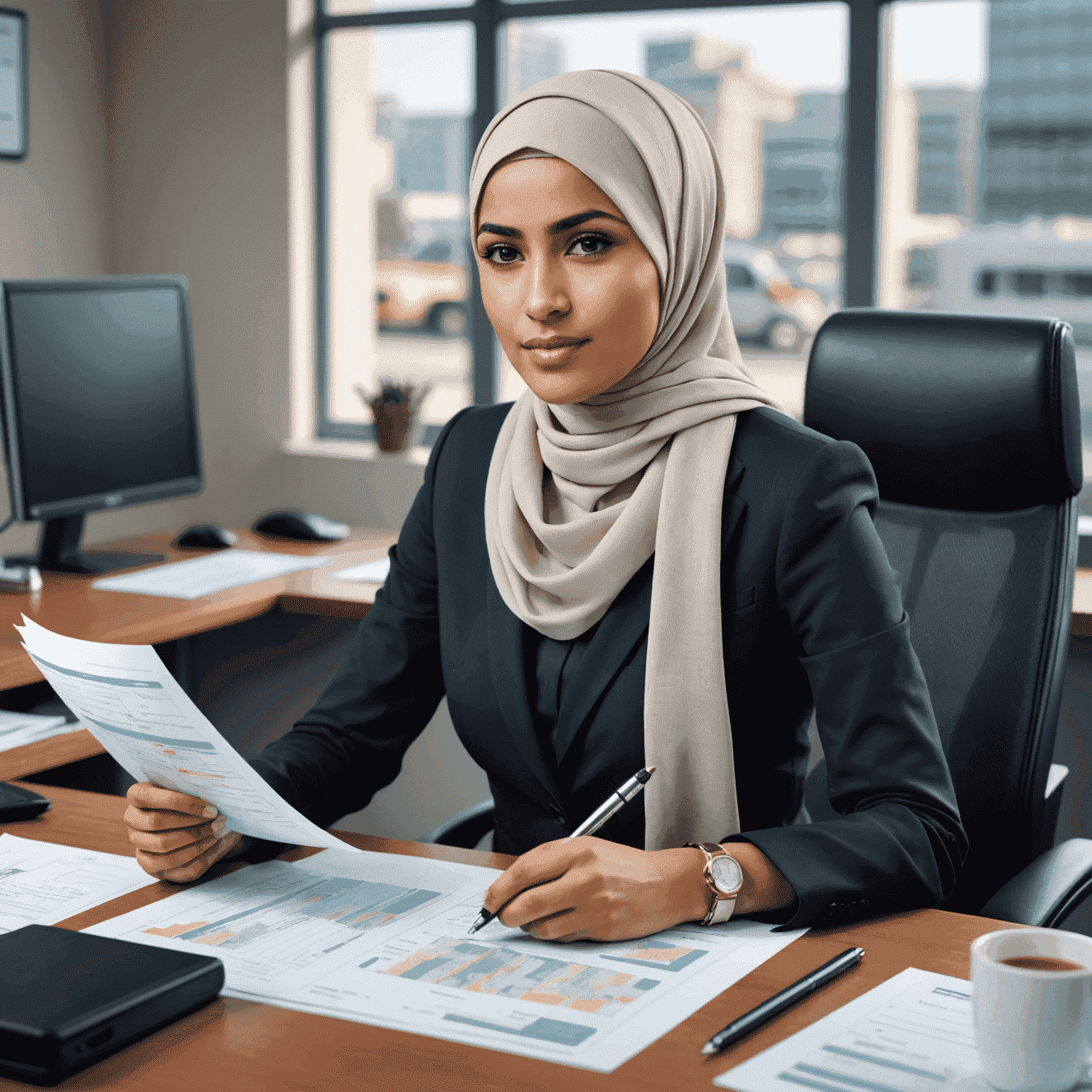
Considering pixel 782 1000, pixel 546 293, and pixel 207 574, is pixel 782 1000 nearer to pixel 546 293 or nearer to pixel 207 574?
pixel 546 293

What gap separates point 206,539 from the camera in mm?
2752

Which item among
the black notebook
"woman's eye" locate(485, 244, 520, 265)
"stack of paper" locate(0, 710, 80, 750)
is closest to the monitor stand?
"stack of paper" locate(0, 710, 80, 750)

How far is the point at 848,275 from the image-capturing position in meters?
3.09

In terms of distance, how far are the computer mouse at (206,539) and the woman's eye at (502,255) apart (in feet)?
5.54

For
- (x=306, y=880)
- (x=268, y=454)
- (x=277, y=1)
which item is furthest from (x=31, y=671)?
(x=277, y=1)

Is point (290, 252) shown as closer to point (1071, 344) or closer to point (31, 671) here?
point (31, 671)

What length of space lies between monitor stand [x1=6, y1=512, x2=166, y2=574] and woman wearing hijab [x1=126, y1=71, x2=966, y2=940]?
1.25 metres

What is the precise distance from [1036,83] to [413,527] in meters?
2.17

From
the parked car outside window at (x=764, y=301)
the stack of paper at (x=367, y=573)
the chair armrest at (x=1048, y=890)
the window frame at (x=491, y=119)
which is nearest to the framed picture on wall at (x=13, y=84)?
the window frame at (x=491, y=119)

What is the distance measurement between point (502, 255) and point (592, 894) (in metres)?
0.55

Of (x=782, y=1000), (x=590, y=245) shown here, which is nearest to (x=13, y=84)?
(x=590, y=245)

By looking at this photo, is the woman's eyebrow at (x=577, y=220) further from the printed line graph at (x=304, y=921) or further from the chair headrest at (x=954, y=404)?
the chair headrest at (x=954, y=404)

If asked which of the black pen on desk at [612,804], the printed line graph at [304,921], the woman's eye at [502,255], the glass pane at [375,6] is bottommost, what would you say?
the printed line graph at [304,921]

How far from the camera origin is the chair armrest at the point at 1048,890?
1.27 meters
